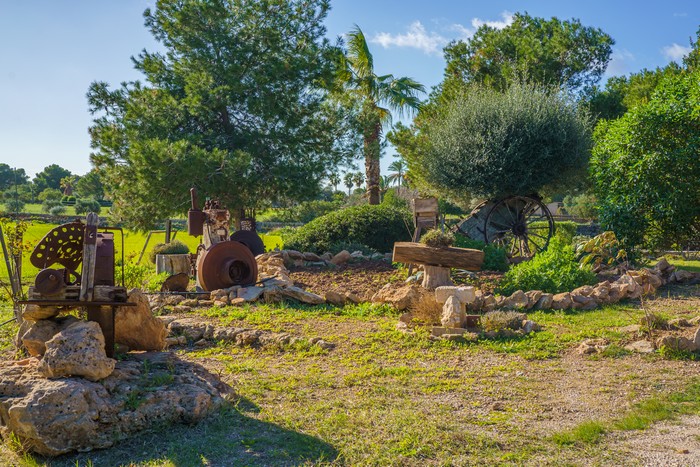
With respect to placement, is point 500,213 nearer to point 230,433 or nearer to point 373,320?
point 373,320

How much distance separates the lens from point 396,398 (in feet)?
16.6

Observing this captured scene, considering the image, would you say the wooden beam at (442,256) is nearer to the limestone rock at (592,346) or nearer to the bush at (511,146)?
the limestone rock at (592,346)

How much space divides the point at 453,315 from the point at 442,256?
103 inches

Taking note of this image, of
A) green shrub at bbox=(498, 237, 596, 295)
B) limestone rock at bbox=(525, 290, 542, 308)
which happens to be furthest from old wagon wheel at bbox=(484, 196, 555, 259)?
limestone rock at bbox=(525, 290, 542, 308)

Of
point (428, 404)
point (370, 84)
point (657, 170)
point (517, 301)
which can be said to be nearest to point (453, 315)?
point (517, 301)

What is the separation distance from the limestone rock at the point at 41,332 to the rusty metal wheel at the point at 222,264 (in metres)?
5.11

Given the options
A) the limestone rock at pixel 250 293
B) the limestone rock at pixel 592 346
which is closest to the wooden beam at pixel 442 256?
the limestone rock at pixel 250 293

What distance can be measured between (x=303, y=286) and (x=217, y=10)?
10685 millimetres

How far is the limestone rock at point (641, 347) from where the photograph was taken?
6441 mm

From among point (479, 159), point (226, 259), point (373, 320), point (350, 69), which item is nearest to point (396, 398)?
point (373, 320)

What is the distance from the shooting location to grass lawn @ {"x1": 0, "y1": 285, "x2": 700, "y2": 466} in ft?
12.9

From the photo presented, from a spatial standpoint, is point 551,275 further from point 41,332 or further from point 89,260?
point 41,332

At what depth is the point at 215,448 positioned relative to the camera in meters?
3.97

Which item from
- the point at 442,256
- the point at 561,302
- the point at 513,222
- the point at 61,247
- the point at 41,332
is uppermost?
the point at 513,222
